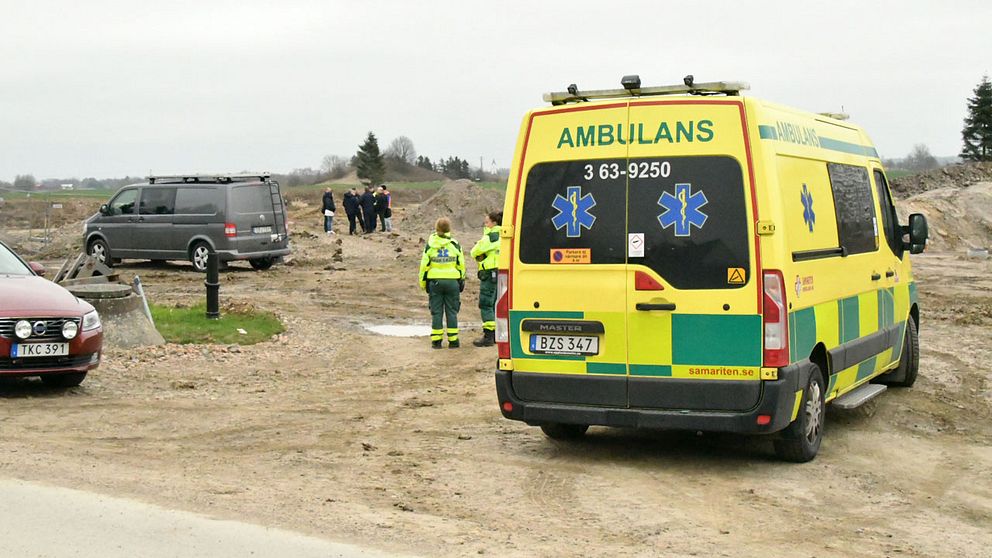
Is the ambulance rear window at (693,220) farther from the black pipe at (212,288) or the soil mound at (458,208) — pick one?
the soil mound at (458,208)

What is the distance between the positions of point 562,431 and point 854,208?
3.04m

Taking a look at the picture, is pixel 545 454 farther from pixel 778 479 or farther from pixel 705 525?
pixel 705 525

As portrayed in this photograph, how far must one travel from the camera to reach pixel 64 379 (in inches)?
463

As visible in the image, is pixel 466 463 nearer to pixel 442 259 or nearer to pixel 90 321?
pixel 90 321

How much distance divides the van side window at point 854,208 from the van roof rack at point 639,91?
1.64 meters

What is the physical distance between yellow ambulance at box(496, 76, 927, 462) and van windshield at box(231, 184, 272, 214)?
18.4 m

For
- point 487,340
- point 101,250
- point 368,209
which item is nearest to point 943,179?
point 368,209

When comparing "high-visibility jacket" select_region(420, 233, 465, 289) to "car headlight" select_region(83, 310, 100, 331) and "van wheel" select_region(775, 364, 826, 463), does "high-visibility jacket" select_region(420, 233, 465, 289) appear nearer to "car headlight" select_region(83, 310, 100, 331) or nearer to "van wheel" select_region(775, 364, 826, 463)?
"car headlight" select_region(83, 310, 100, 331)

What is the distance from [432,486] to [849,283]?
3826 millimetres

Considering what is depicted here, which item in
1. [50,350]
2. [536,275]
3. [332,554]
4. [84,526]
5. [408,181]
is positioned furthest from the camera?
[408,181]

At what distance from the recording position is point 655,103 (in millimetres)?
8336

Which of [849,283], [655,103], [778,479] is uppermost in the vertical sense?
[655,103]

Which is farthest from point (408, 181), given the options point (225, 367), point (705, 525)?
point (705, 525)

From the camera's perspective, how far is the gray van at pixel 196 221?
1035 inches
